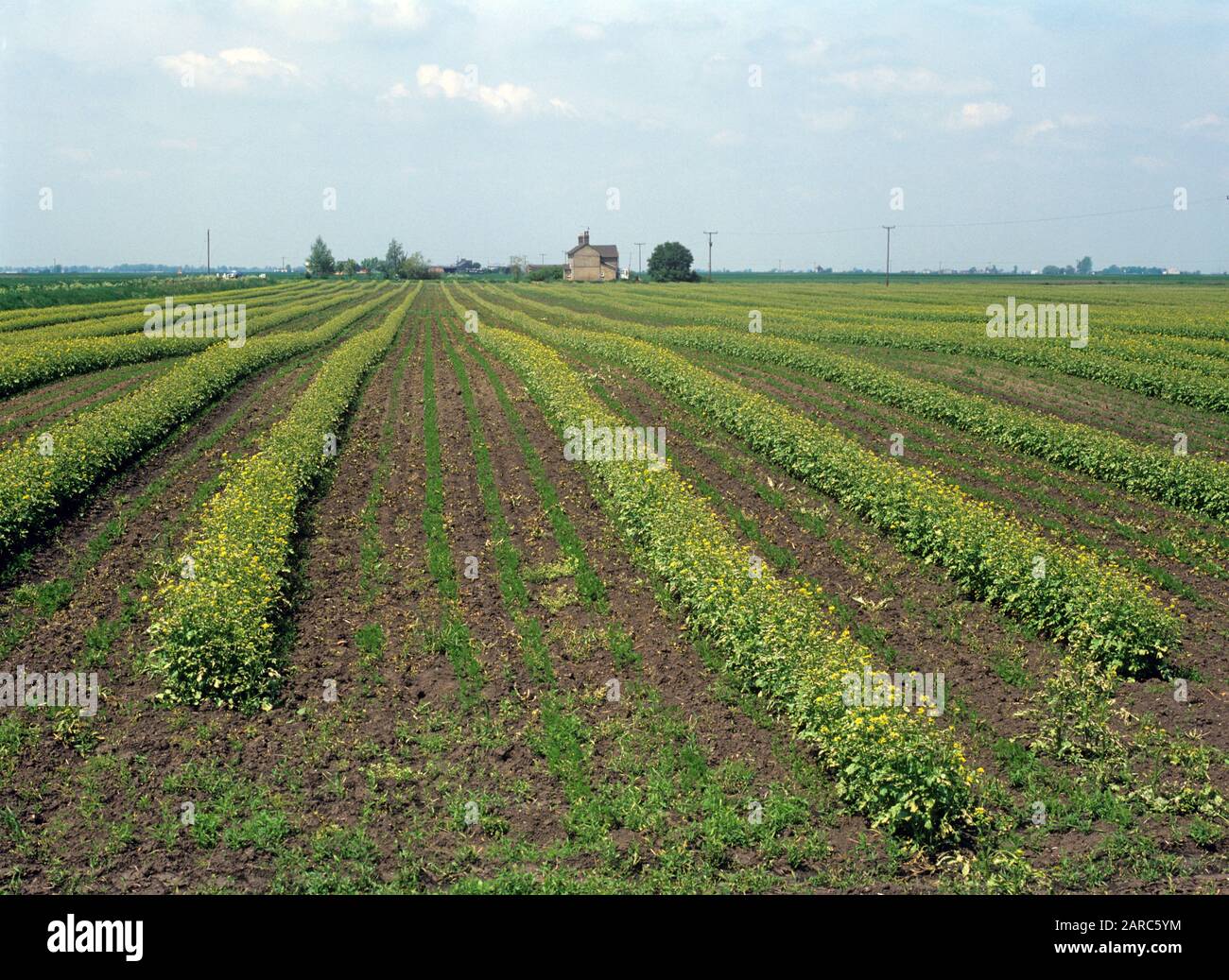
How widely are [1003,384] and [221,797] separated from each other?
29.1m

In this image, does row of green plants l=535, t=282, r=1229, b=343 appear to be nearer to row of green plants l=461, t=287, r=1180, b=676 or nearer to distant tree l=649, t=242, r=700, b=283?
row of green plants l=461, t=287, r=1180, b=676

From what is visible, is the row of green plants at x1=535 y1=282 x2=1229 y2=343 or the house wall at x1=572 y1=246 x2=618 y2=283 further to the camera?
the house wall at x1=572 y1=246 x2=618 y2=283

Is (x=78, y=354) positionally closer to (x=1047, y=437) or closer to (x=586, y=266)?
(x=1047, y=437)

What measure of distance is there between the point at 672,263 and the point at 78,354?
118511 mm

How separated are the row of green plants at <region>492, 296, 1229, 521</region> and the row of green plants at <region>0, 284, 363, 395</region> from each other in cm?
2511

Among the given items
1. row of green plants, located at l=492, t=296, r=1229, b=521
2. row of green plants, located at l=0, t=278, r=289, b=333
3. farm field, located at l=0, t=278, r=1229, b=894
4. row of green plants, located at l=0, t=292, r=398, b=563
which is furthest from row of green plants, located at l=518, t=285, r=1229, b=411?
row of green plants, located at l=0, t=278, r=289, b=333

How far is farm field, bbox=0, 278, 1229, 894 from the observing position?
26.1ft

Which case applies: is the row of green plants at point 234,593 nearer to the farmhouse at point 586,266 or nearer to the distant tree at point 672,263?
the distant tree at point 672,263

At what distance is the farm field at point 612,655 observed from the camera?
7.95 m

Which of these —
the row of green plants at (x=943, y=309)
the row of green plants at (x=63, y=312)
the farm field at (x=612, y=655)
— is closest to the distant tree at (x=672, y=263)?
the row of green plants at (x=943, y=309)

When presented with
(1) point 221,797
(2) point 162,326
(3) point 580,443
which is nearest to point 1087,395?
(3) point 580,443

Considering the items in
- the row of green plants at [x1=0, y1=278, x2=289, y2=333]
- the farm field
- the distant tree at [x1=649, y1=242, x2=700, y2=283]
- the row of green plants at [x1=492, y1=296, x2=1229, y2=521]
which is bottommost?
the farm field

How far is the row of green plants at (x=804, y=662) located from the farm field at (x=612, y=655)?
0.05 m

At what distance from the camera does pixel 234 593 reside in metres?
11.2
